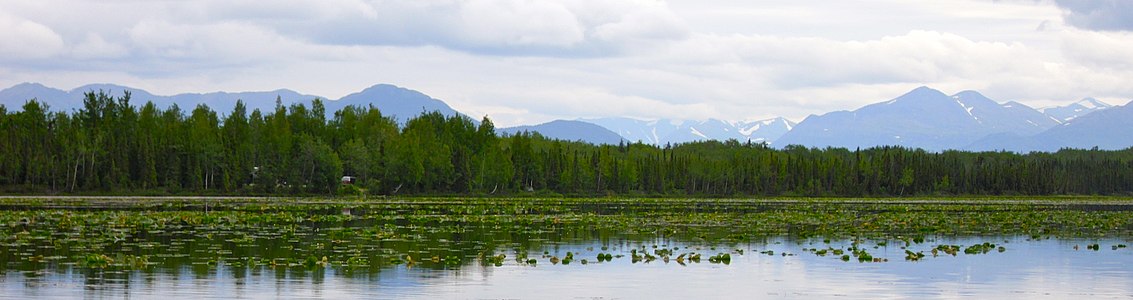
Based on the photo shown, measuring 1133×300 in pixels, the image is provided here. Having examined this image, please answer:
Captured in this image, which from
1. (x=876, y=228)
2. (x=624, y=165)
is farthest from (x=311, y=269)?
(x=624, y=165)

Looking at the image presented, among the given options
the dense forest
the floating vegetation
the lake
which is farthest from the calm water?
the dense forest

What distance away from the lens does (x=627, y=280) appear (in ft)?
90.1

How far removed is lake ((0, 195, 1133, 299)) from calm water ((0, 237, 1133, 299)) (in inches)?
1.8

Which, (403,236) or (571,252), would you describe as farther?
(403,236)

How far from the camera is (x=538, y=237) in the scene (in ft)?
135

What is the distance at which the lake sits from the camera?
2503 centimetres

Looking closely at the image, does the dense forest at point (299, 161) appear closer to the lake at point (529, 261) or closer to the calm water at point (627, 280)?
the lake at point (529, 261)

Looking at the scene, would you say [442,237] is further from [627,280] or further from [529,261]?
[627,280]

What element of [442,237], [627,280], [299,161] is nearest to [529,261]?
[627,280]

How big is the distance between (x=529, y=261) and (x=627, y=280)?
4.28 meters

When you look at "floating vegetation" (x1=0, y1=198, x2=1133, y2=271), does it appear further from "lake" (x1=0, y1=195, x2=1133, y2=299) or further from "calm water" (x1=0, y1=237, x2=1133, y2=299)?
"calm water" (x1=0, y1=237, x2=1133, y2=299)

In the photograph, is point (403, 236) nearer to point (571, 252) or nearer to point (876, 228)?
point (571, 252)

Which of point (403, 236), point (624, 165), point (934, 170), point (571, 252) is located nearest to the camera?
point (571, 252)

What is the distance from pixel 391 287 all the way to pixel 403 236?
15.2 meters
